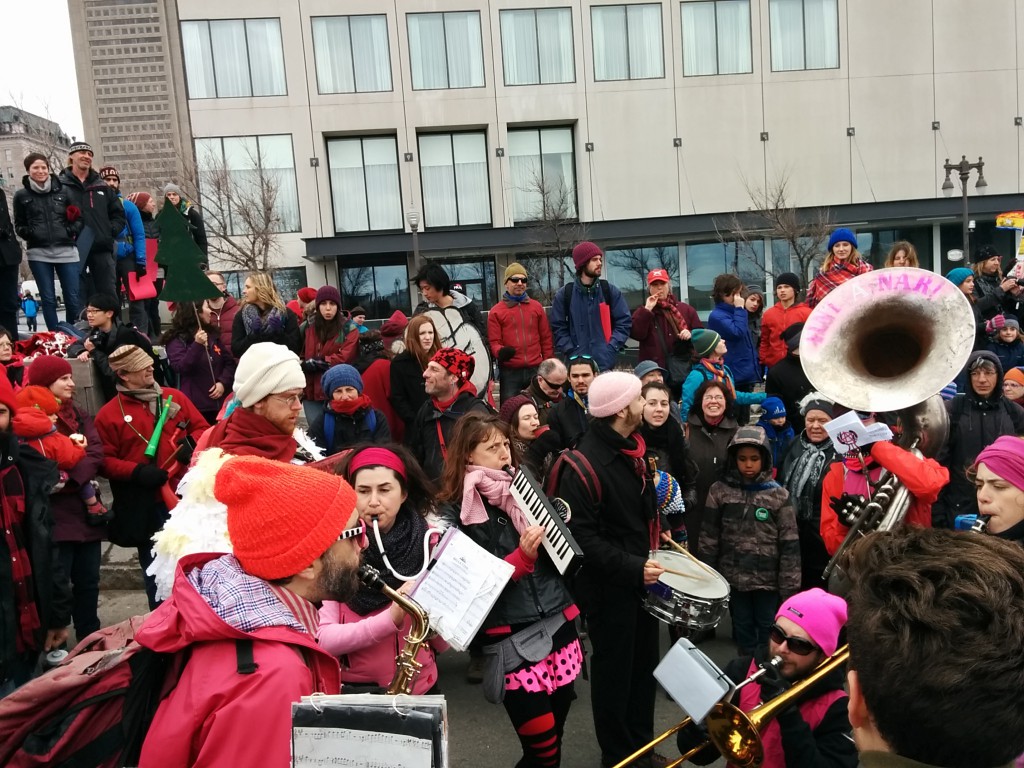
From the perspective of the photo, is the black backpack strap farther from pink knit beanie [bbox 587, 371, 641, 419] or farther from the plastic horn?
the plastic horn

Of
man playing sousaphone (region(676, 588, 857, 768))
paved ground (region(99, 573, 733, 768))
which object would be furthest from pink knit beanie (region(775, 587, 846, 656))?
paved ground (region(99, 573, 733, 768))

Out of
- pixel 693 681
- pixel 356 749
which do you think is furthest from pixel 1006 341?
pixel 356 749

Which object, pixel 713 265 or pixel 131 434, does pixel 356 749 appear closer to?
pixel 131 434

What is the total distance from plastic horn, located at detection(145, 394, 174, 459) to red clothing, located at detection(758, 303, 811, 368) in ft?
19.4

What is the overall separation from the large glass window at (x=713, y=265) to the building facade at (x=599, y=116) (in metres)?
0.48

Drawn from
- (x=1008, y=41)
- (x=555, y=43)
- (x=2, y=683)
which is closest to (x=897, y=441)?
(x=2, y=683)

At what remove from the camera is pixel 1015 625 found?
4.27ft

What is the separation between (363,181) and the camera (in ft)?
83.6

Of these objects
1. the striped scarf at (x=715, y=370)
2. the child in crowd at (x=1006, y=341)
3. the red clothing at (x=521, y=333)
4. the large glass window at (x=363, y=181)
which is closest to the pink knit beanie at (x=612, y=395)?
the striped scarf at (x=715, y=370)

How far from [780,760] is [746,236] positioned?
2463 centimetres

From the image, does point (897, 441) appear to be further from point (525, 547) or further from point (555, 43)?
point (555, 43)

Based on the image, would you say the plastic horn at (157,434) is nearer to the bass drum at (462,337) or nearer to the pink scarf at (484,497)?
the bass drum at (462,337)

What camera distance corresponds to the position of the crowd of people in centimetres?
147

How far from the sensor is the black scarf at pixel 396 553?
2.95m
